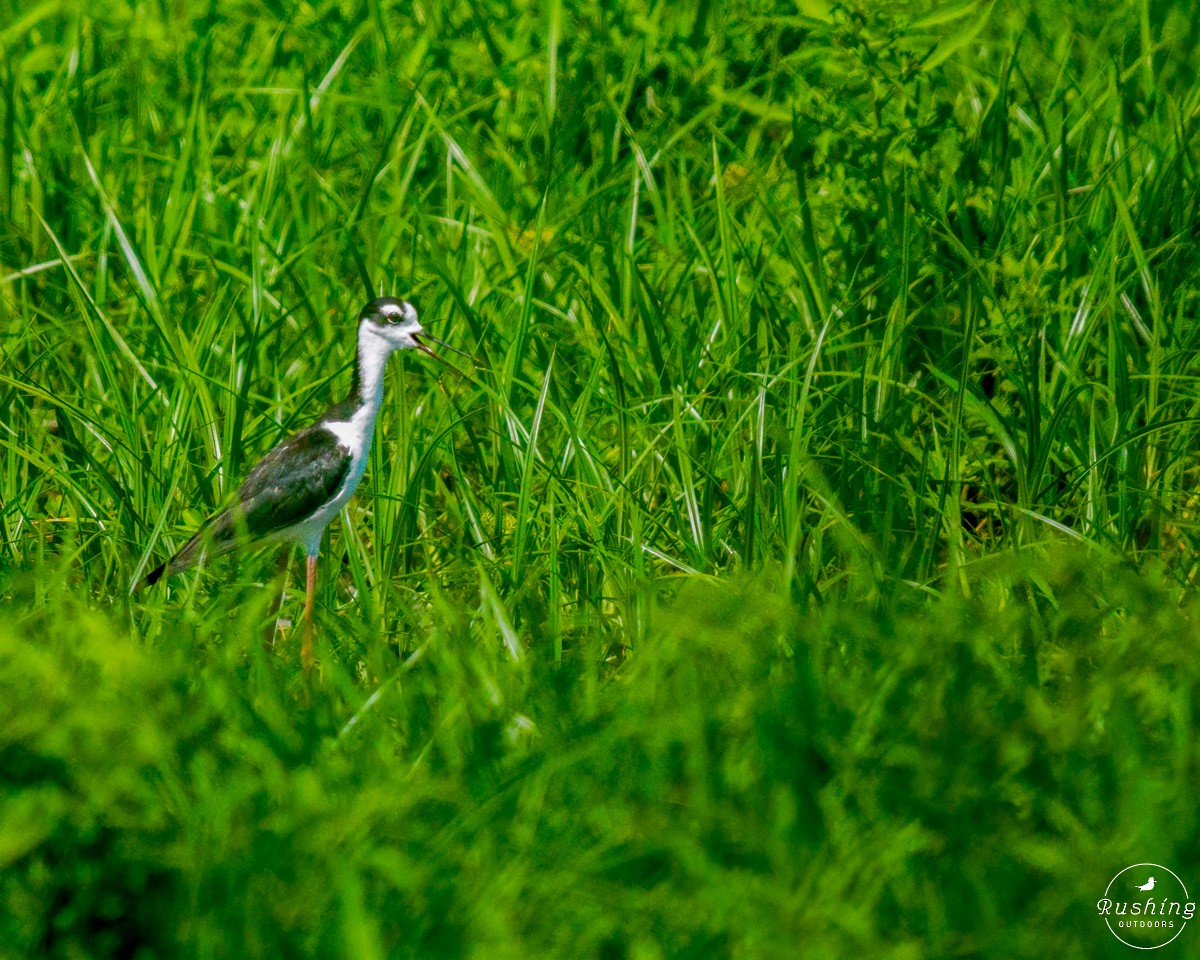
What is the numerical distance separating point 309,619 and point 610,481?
94 centimetres

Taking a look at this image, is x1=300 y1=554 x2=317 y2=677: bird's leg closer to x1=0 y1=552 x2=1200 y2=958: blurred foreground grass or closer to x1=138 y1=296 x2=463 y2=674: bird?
x1=138 y1=296 x2=463 y2=674: bird

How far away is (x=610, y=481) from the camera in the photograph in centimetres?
432

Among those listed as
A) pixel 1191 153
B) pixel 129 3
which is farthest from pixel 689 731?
pixel 129 3

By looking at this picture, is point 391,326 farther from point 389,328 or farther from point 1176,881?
point 1176,881

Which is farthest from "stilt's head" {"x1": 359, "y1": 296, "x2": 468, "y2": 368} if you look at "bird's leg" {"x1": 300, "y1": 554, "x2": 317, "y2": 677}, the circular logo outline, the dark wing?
the circular logo outline

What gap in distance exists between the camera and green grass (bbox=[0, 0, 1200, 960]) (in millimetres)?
2691

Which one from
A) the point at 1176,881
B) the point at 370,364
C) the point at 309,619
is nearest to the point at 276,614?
the point at 309,619

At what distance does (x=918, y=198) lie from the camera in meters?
4.88

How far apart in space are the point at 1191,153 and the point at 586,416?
2123 mm

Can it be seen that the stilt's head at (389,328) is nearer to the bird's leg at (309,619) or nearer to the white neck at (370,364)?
the white neck at (370,364)

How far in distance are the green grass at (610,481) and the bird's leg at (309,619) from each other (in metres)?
0.06

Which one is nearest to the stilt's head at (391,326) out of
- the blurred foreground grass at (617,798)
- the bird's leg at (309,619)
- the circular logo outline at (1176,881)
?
the bird's leg at (309,619)

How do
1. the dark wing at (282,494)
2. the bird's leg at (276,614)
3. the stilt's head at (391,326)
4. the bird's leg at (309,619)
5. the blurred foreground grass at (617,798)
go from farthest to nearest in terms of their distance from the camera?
1. the stilt's head at (391,326)
2. the dark wing at (282,494)
3. the bird's leg at (276,614)
4. the bird's leg at (309,619)
5. the blurred foreground grass at (617,798)

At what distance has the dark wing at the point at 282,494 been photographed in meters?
4.16
